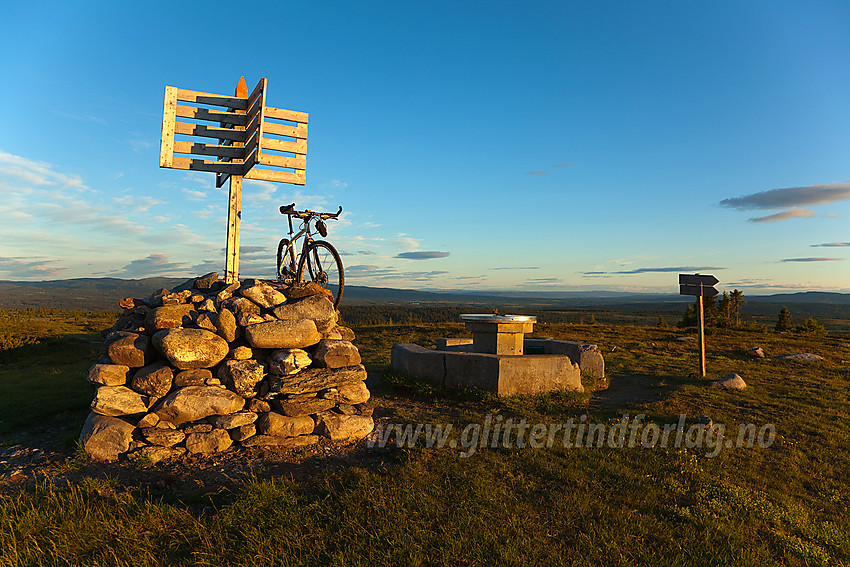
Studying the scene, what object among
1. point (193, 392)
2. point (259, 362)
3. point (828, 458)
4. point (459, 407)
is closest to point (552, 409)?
point (459, 407)

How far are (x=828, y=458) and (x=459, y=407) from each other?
17.6 ft

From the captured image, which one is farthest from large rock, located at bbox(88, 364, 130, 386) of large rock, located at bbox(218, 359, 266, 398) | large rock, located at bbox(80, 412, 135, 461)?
large rock, located at bbox(218, 359, 266, 398)

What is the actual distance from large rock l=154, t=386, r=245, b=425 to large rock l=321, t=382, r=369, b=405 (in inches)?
48.2

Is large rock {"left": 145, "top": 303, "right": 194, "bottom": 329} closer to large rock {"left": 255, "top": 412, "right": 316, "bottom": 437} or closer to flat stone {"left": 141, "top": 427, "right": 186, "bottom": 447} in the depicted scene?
flat stone {"left": 141, "top": 427, "right": 186, "bottom": 447}

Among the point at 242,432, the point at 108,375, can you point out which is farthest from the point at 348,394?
the point at 108,375

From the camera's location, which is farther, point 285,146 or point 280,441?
point 285,146

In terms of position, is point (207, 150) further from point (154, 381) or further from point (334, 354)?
point (334, 354)

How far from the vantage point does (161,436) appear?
5824 mm

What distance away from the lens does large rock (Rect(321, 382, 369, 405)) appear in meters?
6.68

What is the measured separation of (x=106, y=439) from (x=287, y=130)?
5.34 metres

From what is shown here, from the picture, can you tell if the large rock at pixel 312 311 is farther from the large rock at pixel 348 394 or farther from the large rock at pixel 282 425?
the large rock at pixel 282 425

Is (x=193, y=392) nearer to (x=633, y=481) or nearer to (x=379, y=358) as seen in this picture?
(x=633, y=481)

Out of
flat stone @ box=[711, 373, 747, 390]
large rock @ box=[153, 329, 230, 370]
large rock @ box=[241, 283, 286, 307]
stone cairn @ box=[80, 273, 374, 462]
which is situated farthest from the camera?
flat stone @ box=[711, 373, 747, 390]

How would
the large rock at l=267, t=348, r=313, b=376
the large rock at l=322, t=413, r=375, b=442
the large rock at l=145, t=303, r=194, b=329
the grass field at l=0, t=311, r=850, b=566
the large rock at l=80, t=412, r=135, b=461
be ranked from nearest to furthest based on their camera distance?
the grass field at l=0, t=311, r=850, b=566
the large rock at l=80, t=412, r=135, b=461
the large rock at l=145, t=303, r=194, b=329
the large rock at l=267, t=348, r=313, b=376
the large rock at l=322, t=413, r=375, b=442
